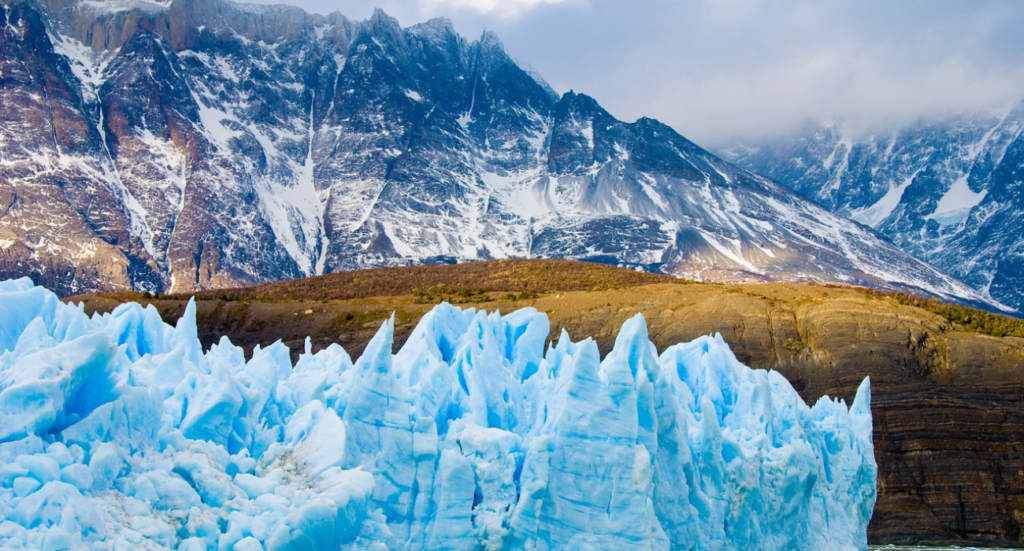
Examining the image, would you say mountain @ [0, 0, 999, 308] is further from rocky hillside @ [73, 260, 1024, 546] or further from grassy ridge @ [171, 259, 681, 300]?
rocky hillside @ [73, 260, 1024, 546]

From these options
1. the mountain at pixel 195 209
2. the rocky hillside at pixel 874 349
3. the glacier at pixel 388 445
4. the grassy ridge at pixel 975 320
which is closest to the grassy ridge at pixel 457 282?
the rocky hillside at pixel 874 349

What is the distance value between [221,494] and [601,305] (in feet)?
168

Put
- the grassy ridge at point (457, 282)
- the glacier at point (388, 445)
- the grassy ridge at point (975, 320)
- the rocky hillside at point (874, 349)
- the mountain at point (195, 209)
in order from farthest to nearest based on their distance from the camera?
the mountain at point (195, 209), the grassy ridge at point (457, 282), the grassy ridge at point (975, 320), the rocky hillside at point (874, 349), the glacier at point (388, 445)

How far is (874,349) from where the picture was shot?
56594 millimetres

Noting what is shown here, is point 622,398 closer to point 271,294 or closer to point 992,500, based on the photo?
point 992,500

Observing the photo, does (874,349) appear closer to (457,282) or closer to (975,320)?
(975,320)

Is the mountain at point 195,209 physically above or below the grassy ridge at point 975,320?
above

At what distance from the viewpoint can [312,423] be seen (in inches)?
731

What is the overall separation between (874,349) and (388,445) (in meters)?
44.9

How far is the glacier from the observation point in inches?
572

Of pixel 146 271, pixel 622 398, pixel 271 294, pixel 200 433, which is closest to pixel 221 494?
pixel 200 433

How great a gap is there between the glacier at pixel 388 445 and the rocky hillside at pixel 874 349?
1085 inches

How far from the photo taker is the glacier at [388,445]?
572 inches

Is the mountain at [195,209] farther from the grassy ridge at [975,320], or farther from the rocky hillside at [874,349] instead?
the grassy ridge at [975,320]
